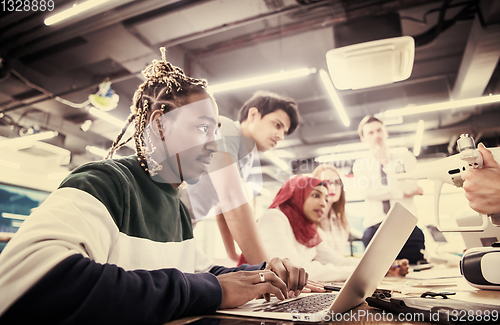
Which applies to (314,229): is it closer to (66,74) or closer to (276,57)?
(276,57)

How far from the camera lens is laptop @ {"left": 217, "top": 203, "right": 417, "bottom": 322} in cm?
50

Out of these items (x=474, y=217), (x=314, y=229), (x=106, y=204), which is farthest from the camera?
(x=314, y=229)

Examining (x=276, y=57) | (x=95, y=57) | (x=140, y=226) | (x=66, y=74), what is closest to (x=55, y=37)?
(x=95, y=57)

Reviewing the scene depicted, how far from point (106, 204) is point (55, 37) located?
11.7 ft

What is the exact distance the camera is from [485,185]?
3.12ft

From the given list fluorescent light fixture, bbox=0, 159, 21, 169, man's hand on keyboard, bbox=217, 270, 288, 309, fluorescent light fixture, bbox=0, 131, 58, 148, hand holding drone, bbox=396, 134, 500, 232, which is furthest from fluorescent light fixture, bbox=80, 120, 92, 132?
man's hand on keyboard, bbox=217, 270, 288, 309

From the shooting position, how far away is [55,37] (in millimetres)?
3248

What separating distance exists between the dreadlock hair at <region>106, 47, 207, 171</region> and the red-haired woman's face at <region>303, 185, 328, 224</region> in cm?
110

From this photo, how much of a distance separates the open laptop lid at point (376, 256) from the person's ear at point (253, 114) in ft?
4.29

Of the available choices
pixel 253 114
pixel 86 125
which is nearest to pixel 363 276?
pixel 253 114

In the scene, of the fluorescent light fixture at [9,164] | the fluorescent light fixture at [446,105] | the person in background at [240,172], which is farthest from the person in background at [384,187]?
the fluorescent light fixture at [9,164]

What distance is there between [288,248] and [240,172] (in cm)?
47

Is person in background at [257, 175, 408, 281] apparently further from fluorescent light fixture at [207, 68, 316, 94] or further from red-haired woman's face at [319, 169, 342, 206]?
fluorescent light fixture at [207, 68, 316, 94]

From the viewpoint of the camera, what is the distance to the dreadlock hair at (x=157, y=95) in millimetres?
905
